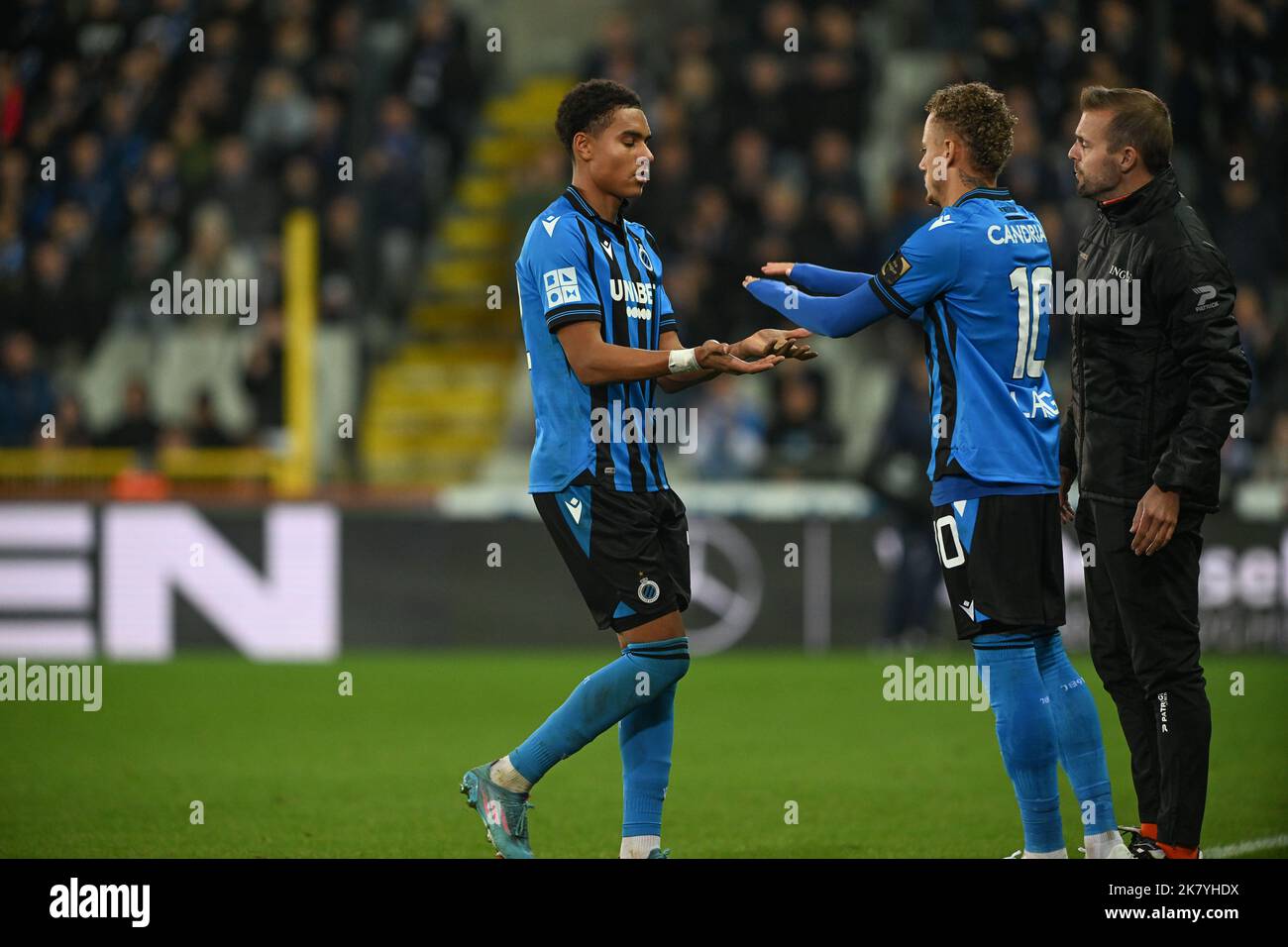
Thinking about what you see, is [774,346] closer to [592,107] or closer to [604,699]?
[592,107]

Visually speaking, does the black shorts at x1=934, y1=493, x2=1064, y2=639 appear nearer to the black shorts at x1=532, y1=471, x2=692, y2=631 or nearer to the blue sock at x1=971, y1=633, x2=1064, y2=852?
the blue sock at x1=971, y1=633, x2=1064, y2=852

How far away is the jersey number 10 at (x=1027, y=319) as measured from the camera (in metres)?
5.28

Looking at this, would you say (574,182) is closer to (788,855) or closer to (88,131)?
(788,855)

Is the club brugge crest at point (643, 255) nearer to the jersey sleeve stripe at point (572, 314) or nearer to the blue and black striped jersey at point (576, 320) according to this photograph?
the blue and black striped jersey at point (576, 320)

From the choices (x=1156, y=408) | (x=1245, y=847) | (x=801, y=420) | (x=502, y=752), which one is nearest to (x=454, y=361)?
(x=801, y=420)

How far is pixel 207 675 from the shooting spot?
1130cm

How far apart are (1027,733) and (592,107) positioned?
2.37 m

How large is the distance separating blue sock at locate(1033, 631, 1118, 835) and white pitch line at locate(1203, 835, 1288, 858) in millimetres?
533

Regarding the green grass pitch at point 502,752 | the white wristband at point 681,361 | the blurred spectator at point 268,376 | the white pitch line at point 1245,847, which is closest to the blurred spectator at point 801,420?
the green grass pitch at point 502,752

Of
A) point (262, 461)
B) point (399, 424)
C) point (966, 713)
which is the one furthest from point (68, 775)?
point (399, 424)

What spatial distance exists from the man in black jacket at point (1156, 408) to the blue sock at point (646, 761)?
4.84 feet

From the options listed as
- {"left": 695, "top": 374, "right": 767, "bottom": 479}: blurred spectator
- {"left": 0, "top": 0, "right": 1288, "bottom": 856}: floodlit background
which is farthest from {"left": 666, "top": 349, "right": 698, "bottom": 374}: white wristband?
{"left": 695, "top": 374, "right": 767, "bottom": 479}: blurred spectator

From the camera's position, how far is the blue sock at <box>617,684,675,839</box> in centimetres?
547

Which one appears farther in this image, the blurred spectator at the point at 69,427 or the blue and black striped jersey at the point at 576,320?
the blurred spectator at the point at 69,427
